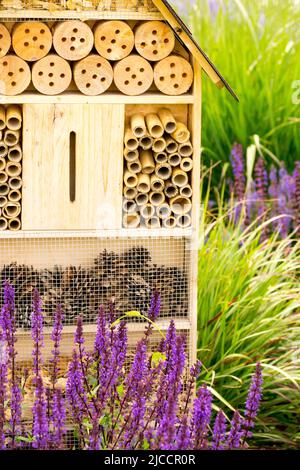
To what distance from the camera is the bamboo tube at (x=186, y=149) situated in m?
4.12

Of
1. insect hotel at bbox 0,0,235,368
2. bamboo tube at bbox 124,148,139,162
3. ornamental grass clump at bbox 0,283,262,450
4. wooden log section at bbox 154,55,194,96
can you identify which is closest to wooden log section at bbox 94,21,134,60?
insect hotel at bbox 0,0,235,368

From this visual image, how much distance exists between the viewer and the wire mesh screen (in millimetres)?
4227

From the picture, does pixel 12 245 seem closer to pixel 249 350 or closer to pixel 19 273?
pixel 19 273

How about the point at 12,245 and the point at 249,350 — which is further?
the point at 249,350

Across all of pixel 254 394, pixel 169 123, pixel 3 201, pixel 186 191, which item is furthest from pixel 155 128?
pixel 254 394

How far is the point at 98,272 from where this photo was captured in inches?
167

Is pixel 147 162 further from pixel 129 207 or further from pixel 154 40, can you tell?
pixel 154 40

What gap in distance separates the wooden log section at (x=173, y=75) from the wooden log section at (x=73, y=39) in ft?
0.94

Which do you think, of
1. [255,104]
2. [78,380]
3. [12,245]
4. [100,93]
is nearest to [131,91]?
[100,93]

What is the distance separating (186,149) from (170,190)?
0.18 meters

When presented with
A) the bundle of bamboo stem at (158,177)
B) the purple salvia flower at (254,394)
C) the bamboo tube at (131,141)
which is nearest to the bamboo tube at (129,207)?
the bundle of bamboo stem at (158,177)

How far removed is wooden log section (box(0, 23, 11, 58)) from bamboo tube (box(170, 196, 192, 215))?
0.88 meters

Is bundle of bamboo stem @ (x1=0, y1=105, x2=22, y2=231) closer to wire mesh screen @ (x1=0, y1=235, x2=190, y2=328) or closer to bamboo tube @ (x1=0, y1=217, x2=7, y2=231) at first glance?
bamboo tube @ (x1=0, y1=217, x2=7, y2=231)
